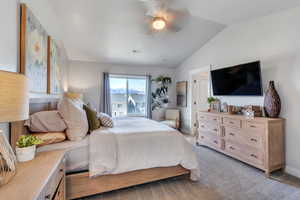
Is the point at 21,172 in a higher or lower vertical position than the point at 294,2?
lower

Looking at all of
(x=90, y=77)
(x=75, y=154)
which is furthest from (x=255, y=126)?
(x=90, y=77)

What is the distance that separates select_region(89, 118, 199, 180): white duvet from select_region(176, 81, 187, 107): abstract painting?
3.17 metres

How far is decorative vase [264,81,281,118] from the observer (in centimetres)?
241

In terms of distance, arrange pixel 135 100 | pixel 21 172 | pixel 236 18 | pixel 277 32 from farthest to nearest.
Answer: pixel 135 100, pixel 236 18, pixel 277 32, pixel 21 172

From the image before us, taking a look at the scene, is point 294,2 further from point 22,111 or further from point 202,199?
point 22,111

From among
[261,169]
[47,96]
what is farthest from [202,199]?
[47,96]

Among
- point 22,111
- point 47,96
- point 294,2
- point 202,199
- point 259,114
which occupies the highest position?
point 294,2

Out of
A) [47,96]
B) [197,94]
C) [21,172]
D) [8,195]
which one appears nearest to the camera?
[8,195]

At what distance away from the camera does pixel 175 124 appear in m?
4.79

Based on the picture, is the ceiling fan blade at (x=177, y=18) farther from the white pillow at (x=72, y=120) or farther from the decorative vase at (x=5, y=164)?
the decorative vase at (x=5, y=164)

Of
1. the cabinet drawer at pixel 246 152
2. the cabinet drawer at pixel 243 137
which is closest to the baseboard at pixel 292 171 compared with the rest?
the cabinet drawer at pixel 246 152

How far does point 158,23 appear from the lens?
2.44 meters

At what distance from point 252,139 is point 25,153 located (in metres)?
2.99

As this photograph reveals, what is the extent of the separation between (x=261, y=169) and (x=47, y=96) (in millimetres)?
3634
